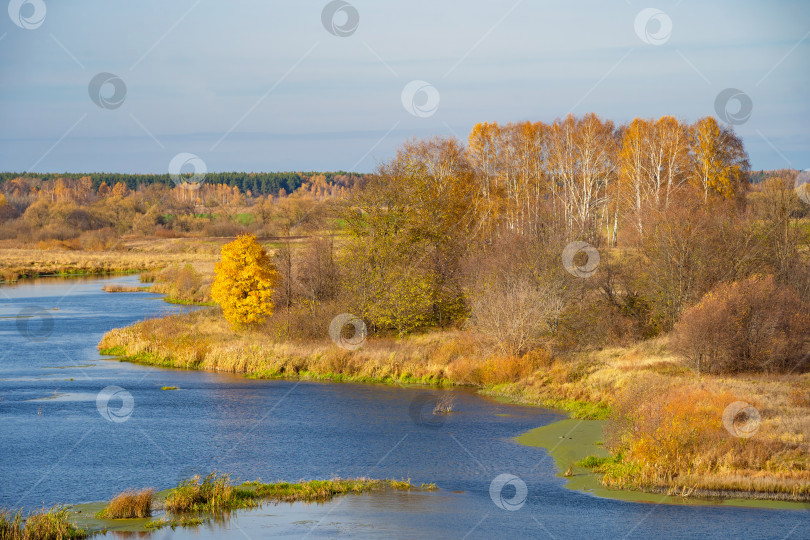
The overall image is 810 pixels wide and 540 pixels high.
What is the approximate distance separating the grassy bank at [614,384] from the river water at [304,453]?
5.13ft

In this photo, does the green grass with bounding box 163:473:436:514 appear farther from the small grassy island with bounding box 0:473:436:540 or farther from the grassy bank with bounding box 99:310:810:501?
the grassy bank with bounding box 99:310:810:501

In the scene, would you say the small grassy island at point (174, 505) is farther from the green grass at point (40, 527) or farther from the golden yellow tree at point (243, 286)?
the golden yellow tree at point (243, 286)

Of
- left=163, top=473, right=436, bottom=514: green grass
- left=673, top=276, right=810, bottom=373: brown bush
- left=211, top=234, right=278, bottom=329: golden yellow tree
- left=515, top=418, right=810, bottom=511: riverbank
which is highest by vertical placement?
left=211, top=234, right=278, bottom=329: golden yellow tree

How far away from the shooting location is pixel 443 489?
23.0 m

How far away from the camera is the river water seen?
19.9 meters

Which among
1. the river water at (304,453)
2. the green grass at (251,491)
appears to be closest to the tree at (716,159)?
the river water at (304,453)

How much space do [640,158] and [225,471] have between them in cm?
6035

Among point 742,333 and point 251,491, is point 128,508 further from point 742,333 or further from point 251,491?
point 742,333

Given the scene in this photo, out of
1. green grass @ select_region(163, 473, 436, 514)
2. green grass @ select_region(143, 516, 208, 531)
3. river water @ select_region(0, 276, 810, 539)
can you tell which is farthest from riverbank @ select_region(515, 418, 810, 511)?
green grass @ select_region(143, 516, 208, 531)

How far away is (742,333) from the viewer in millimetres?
35125

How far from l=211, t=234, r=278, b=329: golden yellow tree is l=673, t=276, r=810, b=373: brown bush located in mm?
25804

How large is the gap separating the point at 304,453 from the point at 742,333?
19891 mm

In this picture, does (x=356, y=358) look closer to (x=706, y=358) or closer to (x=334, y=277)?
(x=334, y=277)

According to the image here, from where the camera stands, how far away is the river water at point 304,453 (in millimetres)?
19875
